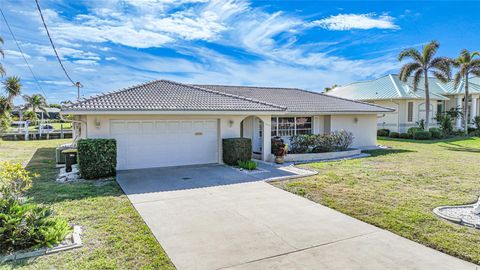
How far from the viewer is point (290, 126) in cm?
1798

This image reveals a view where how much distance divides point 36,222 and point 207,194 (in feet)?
14.1

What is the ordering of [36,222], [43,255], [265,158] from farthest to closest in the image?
1. [265,158]
2. [36,222]
3. [43,255]

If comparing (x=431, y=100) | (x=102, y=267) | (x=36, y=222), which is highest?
(x=431, y=100)

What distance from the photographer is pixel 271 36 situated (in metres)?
21.2

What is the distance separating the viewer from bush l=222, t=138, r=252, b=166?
13312mm

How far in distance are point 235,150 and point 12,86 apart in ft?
120

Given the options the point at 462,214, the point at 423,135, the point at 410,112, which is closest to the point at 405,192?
the point at 462,214

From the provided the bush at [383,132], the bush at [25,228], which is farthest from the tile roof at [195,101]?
the bush at [383,132]

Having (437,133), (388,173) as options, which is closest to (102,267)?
(388,173)

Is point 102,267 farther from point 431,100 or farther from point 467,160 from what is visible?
point 431,100

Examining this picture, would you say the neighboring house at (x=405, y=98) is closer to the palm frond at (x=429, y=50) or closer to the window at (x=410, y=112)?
the window at (x=410, y=112)

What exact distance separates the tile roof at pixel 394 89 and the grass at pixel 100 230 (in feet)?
91.6

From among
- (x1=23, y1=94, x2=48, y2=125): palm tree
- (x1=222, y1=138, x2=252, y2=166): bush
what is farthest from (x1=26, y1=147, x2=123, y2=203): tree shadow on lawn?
(x1=23, y1=94, x2=48, y2=125): palm tree

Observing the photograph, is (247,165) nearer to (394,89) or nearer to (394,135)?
(394,135)
